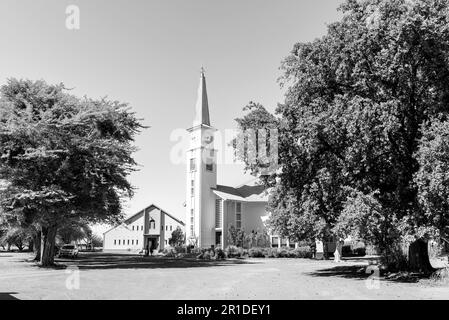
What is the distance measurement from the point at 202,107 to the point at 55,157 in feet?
138

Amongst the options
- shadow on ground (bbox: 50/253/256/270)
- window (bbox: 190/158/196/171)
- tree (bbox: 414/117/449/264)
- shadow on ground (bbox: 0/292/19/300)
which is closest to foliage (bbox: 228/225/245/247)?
window (bbox: 190/158/196/171)

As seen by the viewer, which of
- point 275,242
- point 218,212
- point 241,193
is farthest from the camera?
point 241,193

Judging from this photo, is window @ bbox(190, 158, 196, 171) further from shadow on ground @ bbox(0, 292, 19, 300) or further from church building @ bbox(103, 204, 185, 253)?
shadow on ground @ bbox(0, 292, 19, 300)

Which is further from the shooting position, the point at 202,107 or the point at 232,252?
the point at 202,107

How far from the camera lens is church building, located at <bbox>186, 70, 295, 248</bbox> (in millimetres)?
66938

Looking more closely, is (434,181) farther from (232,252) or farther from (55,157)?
(232,252)

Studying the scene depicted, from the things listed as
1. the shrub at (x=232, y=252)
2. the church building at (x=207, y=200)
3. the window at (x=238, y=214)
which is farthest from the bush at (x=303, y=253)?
the window at (x=238, y=214)

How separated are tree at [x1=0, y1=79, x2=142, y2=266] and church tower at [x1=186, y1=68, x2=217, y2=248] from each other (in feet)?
110

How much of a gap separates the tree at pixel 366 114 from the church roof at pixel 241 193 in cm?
4267

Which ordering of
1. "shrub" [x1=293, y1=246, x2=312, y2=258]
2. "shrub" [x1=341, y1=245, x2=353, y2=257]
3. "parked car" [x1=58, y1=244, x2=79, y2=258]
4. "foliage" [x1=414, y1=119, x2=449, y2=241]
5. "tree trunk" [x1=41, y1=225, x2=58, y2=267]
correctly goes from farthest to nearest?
"shrub" [x1=341, y1=245, x2=353, y2=257], "shrub" [x1=293, y1=246, x2=312, y2=258], "parked car" [x1=58, y1=244, x2=79, y2=258], "tree trunk" [x1=41, y1=225, x2=58, y2=267], "foliage" [x1=414, y1=119, x2=449, y2=241]

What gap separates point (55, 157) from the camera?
28.9m

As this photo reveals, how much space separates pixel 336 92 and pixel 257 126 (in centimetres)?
475

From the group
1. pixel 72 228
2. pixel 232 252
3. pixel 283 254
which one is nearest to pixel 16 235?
pixel 72 228
